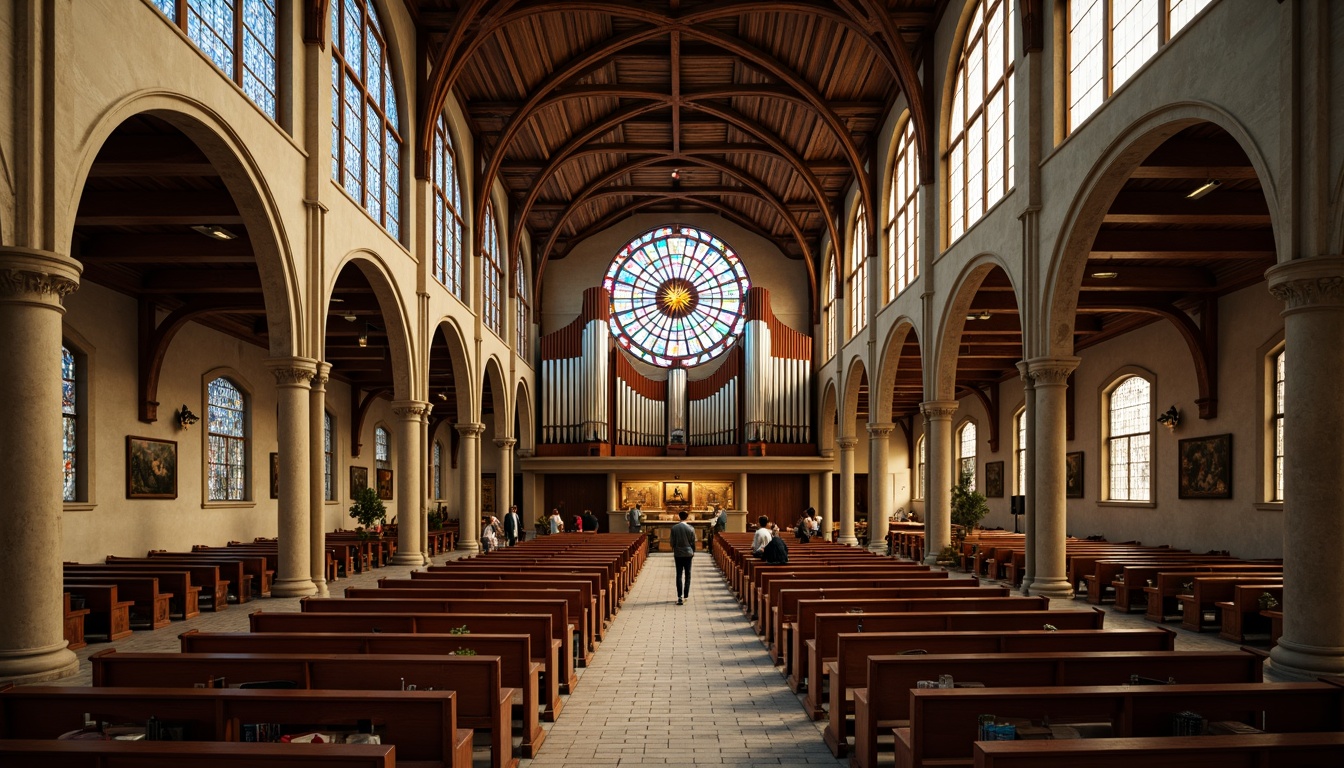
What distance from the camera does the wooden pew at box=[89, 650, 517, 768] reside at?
232 inches

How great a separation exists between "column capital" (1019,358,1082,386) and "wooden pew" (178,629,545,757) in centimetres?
898

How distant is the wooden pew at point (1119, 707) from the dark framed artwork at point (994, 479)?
25.3 m

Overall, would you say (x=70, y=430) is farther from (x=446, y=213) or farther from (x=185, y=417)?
(x=446, y=213)

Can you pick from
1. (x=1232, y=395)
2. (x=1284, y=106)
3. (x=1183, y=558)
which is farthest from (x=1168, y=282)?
(x=1284, y=106)

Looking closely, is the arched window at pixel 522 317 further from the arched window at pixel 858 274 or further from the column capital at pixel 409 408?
the column capital at pixel 409 408

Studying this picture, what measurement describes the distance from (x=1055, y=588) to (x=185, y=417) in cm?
1633

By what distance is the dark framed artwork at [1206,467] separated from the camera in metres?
17.3

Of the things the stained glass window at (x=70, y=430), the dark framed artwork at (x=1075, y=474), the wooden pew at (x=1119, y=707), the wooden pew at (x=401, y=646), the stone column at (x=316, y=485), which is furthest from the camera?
the dark framed artwork at (x=1075, y=474)

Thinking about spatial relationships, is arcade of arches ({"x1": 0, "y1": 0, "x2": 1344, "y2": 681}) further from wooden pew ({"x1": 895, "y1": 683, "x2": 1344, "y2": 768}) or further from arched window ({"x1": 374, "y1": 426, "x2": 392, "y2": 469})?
wooden pew ({"x1": 895, "y1": 683, "x2": 1344, "y2": 768})

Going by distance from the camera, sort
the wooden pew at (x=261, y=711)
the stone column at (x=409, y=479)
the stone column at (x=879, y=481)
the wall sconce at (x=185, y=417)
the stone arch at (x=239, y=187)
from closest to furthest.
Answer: the wooden pew at (x=261, y=711), the stone arch at (x=239, y=187), the stone column at (x=409, y=479), the wall sconce at (x=185, y=417), the stone column at (x=879, y=481)

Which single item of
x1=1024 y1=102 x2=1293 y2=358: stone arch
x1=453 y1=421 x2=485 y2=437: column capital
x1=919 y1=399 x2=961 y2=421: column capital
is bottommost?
x1=453 y1=421 x2=485 y2=437: column capital

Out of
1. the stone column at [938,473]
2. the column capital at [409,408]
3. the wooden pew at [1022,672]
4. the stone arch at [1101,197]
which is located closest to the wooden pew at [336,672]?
the wooden pew at [1022,672]

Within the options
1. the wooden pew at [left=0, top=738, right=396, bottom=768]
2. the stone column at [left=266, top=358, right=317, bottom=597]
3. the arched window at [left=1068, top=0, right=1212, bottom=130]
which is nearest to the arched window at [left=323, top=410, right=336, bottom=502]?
the stone column at [left=266, top=358, right=317, bottom=597]

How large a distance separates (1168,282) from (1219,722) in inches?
542
